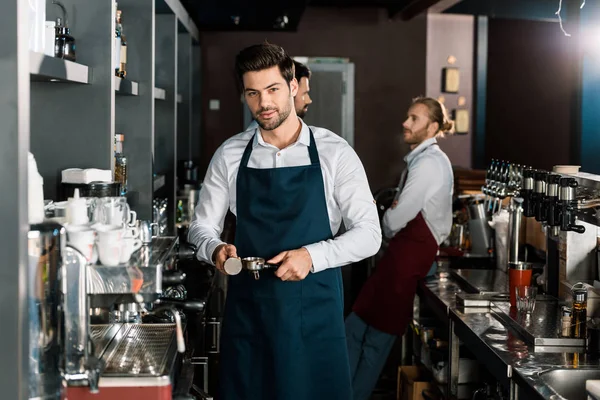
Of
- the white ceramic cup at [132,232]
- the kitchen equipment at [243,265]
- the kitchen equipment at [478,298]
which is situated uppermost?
the white ceramic cup at [132,232]

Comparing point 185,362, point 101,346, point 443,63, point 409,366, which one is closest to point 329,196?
point 185,362

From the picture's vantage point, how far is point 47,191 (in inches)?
120

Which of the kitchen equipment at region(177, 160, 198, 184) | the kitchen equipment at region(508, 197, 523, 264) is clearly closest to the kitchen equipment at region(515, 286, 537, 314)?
the kitchen equipment at region(508, 197, 523, 264)

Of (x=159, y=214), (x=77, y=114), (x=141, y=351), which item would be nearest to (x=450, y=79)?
(x=159, y=214)

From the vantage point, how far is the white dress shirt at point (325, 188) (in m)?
2.94

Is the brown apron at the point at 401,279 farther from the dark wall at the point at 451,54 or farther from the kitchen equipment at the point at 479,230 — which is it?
the dark wall at the point at 451,54

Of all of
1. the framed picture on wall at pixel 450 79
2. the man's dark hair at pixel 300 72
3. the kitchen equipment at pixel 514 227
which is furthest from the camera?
the framed picture on wall at pixel 450 79

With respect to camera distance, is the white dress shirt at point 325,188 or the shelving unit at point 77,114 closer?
the shelving unit at point 77,114

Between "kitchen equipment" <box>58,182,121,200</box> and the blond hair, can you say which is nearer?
"kitchen equipment" <box>58,182,121,200</box>

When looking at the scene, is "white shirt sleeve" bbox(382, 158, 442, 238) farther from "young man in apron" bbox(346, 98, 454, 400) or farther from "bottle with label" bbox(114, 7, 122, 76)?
"bottle with label" bbox(114, 7, 122, 76)

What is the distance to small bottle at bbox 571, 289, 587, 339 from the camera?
3.13m

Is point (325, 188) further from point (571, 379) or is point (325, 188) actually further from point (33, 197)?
point (33, 197)

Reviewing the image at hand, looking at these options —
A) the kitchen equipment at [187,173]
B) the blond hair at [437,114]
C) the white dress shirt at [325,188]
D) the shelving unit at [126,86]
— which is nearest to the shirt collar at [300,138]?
the white dress shirt at [325,188]

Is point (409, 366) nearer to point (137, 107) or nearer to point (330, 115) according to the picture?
point (137, 107)
